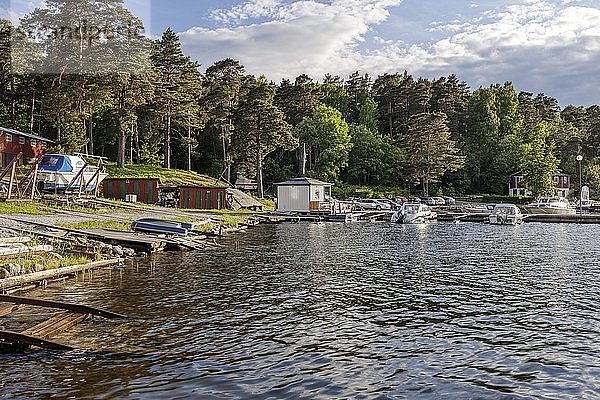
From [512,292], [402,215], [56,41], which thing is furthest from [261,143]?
[512,292]

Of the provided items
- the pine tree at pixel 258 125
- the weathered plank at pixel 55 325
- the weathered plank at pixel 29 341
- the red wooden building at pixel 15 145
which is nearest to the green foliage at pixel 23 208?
the red wooden building at pixel 15 145

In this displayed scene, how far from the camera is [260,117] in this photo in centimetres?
7494

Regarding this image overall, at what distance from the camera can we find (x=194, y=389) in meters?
9.74

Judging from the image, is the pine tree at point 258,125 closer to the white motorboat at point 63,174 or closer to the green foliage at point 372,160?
the green foliage at point 372,160

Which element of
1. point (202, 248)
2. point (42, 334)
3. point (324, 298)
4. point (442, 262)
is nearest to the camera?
point (42, 334)

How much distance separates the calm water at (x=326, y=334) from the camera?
32.8ft

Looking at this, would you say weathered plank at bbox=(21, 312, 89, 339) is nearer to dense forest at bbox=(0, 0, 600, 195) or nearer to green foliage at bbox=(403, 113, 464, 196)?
dense forest at bbox=(0, 0, 600, 195)

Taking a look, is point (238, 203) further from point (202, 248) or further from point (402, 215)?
point (202, 248)

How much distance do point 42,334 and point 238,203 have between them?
182 ft

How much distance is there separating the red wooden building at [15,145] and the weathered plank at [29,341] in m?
46.4

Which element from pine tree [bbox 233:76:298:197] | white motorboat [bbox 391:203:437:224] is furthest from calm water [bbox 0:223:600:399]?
pine tree [bbox 233:76:298:197]

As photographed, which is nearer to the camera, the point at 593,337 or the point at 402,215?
the point at 593,337

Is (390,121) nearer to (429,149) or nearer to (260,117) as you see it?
(429,149)

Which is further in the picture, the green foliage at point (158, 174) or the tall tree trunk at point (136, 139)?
the tall tree trunk at point (136, 139)
